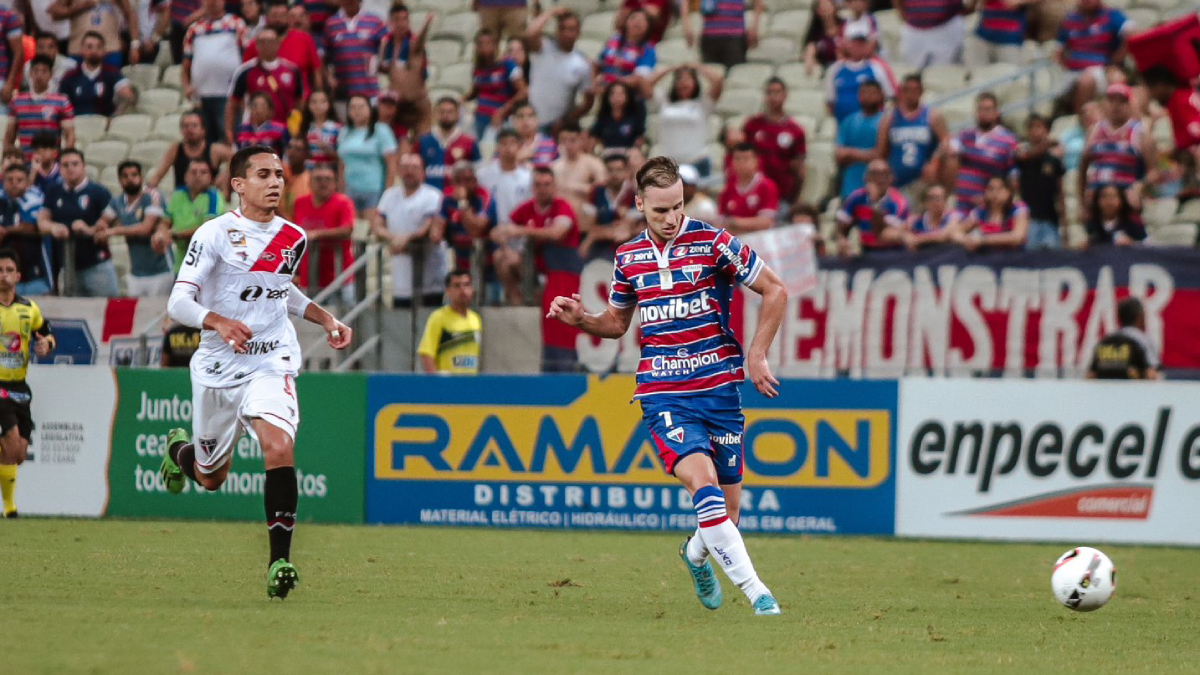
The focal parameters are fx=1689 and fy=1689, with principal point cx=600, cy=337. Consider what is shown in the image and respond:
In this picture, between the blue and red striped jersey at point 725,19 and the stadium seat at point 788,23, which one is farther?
the stadium seat at point 788,23

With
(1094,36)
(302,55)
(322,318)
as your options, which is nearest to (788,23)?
(1094,36)

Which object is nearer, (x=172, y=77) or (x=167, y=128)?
(x=167, y=128)

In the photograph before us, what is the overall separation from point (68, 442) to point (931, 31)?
34.6ft

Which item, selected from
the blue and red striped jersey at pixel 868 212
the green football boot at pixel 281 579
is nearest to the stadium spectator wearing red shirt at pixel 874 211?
the blue and red striped jersey at pixel 868 212

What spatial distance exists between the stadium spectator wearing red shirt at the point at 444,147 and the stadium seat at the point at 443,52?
396 cm

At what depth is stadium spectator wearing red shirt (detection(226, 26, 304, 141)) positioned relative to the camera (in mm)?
19391

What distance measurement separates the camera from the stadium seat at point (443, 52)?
2281 cm

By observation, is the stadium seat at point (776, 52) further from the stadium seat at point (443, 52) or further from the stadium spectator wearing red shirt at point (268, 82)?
the stadium spectator wearing red shirt at point (268, 82)

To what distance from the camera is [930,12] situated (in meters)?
19.3

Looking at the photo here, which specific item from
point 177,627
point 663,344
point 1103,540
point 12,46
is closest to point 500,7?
point 12,46

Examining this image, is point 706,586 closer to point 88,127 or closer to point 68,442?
point 68,442

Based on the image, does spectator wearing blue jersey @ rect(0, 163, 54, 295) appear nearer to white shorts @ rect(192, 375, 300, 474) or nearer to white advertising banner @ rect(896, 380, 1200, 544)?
white shorts @ rect(192, 375, 300, 474)

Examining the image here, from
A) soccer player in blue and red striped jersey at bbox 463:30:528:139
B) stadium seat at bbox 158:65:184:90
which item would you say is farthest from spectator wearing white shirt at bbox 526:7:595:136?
stadium seat at bbox 158:65:184:90

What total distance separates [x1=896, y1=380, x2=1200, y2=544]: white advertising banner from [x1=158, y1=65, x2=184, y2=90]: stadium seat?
1266 cm
